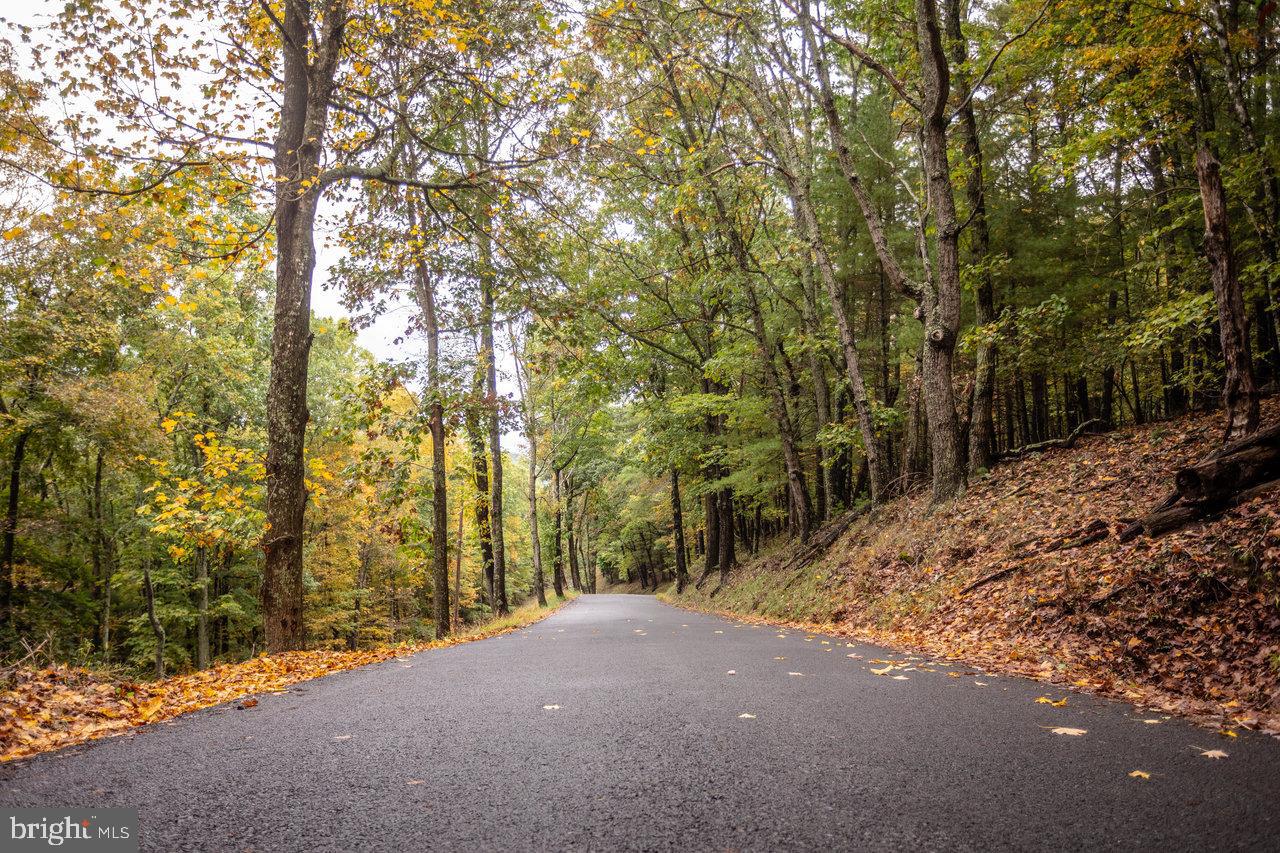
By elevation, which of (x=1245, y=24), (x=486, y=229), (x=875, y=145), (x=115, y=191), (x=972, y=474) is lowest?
(x=972, y=474)

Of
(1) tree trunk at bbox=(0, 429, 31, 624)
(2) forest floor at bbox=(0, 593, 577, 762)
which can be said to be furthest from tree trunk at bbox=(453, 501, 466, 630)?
(2) forest floor at bbox=(0, 593, 577, 762)

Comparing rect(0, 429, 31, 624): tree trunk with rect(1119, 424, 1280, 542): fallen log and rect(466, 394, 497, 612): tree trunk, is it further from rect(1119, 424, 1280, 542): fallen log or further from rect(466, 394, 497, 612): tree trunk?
rect(1119, 424, 1280, 542): fallen log

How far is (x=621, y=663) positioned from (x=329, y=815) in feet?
12.5

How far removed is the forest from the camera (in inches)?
262

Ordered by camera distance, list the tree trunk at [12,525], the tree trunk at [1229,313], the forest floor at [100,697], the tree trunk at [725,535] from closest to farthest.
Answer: the forest floor at [100,697] < the tree trunk at [1229,313] < the tree trunk at [12,525] < the tree trunk at [725,535]

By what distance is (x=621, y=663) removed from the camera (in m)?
5.70

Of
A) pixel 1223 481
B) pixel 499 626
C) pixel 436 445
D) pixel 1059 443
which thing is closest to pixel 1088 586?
pixel 1223 481

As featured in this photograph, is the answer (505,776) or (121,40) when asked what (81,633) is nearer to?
(121,40)

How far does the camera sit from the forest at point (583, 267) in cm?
665

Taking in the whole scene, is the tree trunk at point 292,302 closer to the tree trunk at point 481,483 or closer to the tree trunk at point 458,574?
the tree trunk at point 481,483

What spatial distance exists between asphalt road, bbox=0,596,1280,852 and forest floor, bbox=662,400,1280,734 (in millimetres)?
852

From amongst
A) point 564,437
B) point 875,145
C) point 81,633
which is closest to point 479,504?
point 564,437

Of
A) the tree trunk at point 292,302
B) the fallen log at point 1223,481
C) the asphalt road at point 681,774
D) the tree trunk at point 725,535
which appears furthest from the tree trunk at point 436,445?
the tree trunk at point 725,535

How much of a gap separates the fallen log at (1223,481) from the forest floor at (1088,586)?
194mm
